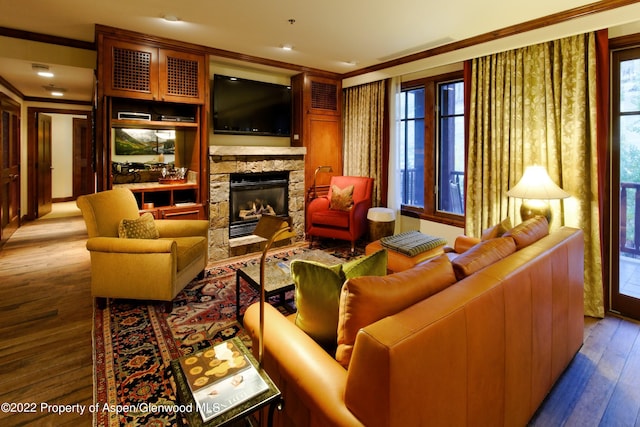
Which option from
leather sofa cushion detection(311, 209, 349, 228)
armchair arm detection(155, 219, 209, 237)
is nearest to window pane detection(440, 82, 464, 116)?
leather sofa cushion detection(311, 209, 349, 228)

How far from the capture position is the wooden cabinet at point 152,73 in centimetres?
370

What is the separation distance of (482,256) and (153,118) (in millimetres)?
3877

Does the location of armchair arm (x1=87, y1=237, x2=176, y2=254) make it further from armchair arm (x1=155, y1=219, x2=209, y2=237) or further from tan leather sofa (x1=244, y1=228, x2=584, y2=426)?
tan leather sofa (x1=244, y1=228, x2=584, y2=426)

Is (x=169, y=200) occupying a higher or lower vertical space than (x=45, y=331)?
higher

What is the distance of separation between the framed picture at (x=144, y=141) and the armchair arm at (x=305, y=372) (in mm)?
3688

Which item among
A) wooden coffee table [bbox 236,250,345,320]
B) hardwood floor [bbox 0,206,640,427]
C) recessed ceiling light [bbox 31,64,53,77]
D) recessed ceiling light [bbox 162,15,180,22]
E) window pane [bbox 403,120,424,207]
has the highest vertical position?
recessed ceiling light [bbox 31,64,53,77]

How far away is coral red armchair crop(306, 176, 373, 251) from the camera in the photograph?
4.74 meters

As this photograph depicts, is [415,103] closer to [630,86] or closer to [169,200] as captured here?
[630,86]

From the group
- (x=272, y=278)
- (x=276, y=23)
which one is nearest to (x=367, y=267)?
(x=272, y=278)

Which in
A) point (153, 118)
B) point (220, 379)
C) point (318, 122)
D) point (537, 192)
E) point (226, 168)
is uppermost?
point (318, 122)

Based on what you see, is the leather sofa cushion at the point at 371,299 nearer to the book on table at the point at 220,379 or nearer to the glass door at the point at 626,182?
the book on table at the point at 220,379

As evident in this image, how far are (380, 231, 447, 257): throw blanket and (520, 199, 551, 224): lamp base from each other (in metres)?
0.75

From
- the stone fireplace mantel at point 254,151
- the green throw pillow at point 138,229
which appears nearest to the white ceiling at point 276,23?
the stone fireplace mantel at point 254,151

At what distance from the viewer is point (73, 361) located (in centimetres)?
228
